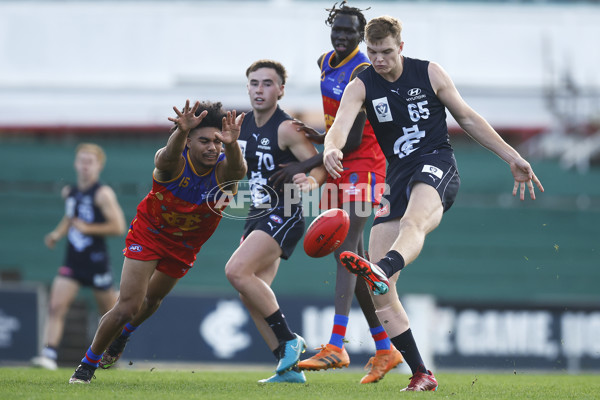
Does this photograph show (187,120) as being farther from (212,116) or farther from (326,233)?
(326,233)

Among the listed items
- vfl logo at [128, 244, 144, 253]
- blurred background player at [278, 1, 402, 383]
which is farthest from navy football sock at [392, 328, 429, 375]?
vfl logo at [128, 244, 144, 253]

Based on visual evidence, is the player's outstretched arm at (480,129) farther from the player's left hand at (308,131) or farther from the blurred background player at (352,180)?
the player's left hand at (308,131)

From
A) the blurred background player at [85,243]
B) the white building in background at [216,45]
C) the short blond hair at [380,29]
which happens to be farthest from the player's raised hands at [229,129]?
the white building in background at [216,45]

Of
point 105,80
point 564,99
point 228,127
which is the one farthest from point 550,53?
point 228,127

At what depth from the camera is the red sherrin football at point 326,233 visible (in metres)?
5.76

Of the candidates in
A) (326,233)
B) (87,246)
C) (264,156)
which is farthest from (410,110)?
(87,246)

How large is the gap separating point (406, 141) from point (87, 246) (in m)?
5.37

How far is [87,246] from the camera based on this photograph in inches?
395

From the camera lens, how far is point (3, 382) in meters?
6.24

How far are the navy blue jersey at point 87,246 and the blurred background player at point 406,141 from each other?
195 inches

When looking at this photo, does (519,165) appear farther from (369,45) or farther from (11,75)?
(11,75)

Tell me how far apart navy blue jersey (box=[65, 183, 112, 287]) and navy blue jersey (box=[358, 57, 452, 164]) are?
5108mm

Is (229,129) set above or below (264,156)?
above

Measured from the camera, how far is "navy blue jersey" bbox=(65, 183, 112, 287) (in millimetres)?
9875
